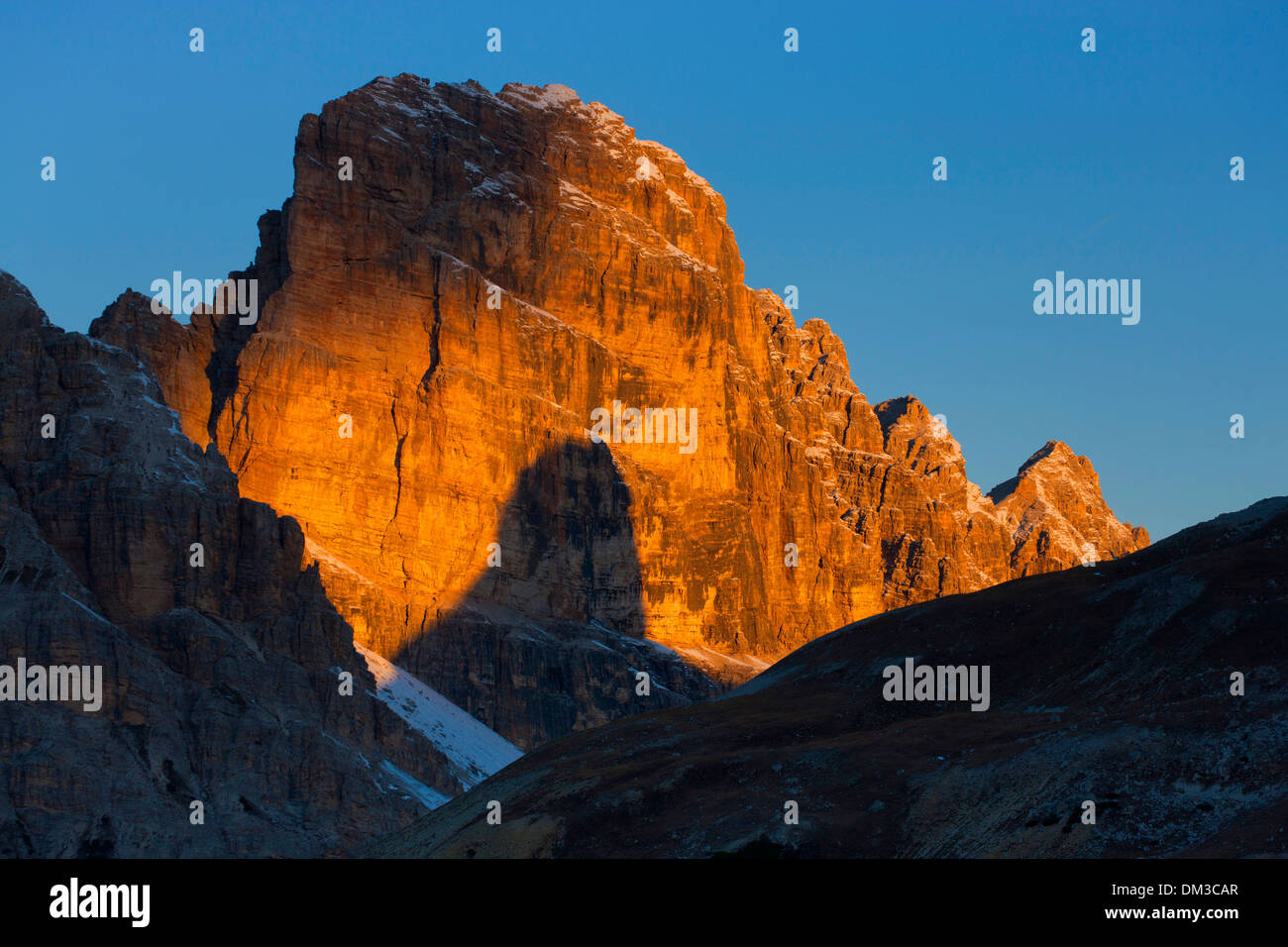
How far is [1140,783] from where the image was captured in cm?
7056

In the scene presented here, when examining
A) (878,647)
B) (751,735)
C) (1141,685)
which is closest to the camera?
(1141,685)

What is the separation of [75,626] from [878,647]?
105 meters

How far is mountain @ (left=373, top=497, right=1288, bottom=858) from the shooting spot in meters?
70.0

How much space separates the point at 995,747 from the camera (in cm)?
8000

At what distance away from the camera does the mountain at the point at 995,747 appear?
70000mm
